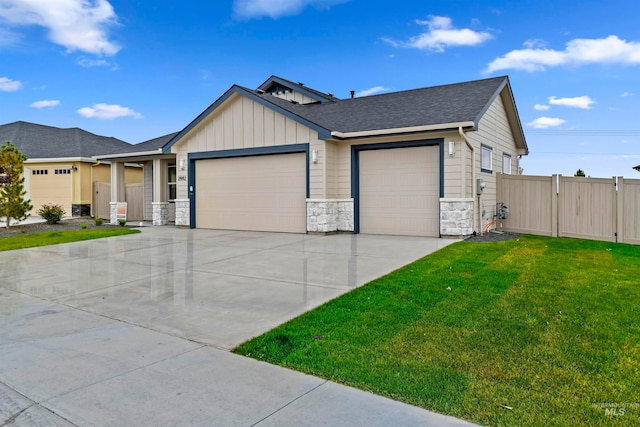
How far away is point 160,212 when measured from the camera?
54.0ft

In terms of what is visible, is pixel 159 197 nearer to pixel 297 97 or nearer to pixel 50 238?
pixel 50 238

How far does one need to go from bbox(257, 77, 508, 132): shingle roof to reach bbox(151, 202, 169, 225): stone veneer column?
21.7 feet

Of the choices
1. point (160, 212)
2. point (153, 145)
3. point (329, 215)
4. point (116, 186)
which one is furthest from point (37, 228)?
point (329, 215)

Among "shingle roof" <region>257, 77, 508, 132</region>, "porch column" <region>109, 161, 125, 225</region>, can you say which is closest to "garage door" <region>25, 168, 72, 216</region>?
"porch column" <region>109, 161, 125, 225</region>

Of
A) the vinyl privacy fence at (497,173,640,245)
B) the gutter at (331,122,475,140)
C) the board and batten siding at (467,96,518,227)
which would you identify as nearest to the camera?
the gutter at (331,122,475,140)

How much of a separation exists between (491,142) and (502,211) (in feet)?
7.47

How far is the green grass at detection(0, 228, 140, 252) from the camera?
428 inches

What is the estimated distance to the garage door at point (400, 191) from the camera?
11.3 metres

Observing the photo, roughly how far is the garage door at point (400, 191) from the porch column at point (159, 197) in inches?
342

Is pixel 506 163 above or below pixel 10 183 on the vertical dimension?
above

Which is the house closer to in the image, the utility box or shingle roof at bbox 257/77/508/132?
shingle roof at bbox 257/77/508/132

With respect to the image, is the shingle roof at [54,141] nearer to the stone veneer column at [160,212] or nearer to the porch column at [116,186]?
the porch column at [116,186]

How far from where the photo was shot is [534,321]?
4.11 m

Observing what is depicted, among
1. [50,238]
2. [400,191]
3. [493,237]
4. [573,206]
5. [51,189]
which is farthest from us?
[51,189]
